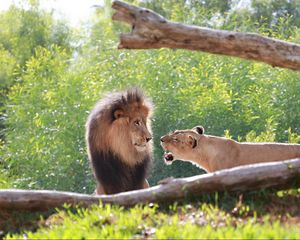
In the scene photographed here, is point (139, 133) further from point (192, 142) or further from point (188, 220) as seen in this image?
point (188, 220)

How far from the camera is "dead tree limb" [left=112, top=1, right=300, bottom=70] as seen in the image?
707cm

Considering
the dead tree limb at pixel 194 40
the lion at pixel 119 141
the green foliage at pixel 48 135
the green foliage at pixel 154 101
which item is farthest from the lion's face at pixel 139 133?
the green foliage at pixel 48 135

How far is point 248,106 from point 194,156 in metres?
7.17

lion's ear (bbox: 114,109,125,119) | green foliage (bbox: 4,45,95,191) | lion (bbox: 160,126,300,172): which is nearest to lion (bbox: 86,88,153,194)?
lion's ear (bbox: 114,109,125,119)

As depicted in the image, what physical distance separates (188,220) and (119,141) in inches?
83.0

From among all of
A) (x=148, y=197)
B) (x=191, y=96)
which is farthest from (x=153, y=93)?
(x=148, y=197)

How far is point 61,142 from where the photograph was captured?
16.3 metres

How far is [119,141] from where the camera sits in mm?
8414

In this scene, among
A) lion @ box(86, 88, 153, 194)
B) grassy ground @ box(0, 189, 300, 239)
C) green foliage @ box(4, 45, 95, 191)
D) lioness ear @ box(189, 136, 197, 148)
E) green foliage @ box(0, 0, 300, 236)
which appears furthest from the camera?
green foliage @ box(4, 45, 95, 191)

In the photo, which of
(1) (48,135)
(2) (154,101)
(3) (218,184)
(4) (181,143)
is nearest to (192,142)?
(4) (181,143)

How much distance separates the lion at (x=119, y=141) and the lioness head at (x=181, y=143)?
110cm

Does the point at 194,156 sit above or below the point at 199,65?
below

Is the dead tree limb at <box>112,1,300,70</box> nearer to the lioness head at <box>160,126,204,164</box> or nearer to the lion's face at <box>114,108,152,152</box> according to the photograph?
the lion's face at <box>114,108,152,152</box>

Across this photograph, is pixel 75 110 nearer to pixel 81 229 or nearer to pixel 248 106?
pixel 248 106
